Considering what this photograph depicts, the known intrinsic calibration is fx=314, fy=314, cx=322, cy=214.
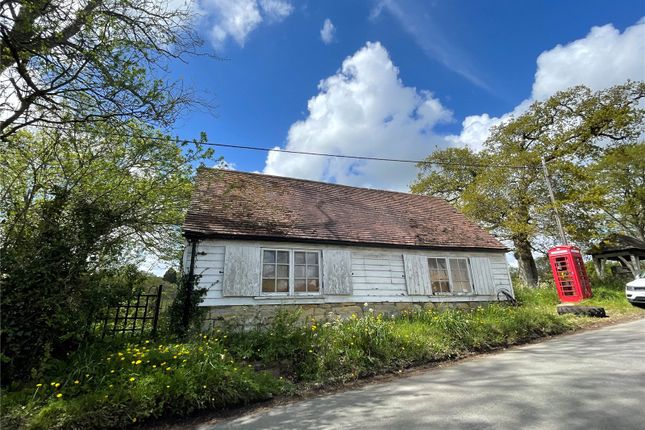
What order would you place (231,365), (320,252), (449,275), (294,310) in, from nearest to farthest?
1. (231,365)
2. (294,310)
3. (320,252)
4. (449,275)

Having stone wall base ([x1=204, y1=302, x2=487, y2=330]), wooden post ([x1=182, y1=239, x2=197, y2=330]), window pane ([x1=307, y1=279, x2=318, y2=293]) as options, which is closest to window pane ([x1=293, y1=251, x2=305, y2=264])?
window pane ([x1=307, y1=279, x2=318, y2=293])

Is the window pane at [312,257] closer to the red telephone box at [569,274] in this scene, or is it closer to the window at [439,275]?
the window at [439,275]

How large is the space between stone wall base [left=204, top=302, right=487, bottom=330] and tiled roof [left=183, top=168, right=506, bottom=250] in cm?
186

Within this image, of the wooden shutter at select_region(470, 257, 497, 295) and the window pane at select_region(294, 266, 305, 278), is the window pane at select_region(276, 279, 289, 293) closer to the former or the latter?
the window pane at select_region(294, 266, 305, 278)

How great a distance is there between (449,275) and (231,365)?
317 inches

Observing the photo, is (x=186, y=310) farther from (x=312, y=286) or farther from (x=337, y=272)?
(x=337, y=272)

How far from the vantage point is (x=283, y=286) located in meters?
8.60

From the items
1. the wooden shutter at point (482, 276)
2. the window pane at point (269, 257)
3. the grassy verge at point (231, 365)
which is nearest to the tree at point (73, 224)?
the grassy verge at point (231, 365)

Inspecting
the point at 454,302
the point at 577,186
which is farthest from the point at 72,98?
the point at 577,186

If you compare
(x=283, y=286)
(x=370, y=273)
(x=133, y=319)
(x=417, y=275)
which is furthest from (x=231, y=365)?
(x=417, y=275)

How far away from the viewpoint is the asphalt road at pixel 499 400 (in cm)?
339

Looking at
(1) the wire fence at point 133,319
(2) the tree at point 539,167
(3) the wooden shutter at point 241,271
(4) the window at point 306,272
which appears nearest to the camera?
(1) the wire fence at point 133,319

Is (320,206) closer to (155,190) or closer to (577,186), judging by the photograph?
(155,190)

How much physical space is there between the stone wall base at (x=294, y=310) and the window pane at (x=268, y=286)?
422 mm
